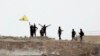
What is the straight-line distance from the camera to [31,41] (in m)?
28.9

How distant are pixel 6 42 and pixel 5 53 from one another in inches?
29.8

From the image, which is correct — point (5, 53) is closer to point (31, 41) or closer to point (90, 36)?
point (31, 41)

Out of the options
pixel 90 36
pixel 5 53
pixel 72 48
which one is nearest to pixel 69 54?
pixel 72 48

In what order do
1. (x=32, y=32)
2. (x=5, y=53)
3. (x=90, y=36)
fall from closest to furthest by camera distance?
1. (x=5, y=53)
2. (x=32, y=32)
3. (x=90, y=36)

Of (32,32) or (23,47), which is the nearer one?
(23,47)

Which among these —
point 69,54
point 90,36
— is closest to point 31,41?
point 69,54

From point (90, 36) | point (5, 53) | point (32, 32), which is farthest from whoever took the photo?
point (90, 36)

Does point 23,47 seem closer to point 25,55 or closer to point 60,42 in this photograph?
point 25,55

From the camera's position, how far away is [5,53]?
1134 inches

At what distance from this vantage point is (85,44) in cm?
2928

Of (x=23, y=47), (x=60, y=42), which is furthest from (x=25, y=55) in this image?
(x=60, y=42)

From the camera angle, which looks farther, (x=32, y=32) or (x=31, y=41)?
(x=32, y=32)

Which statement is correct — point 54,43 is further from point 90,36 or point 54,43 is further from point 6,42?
point 90,36

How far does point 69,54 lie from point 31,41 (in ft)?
8.94
